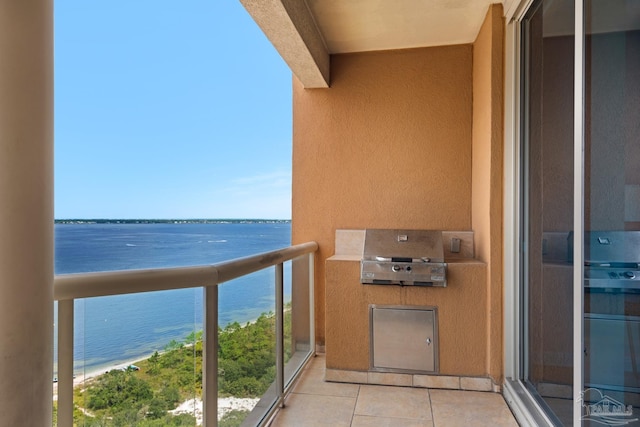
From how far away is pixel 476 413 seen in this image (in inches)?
92.4

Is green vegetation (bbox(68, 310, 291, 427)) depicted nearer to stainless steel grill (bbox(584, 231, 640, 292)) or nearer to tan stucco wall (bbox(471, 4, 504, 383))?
stainless steel grill (bbox(584, 231, 640, 292))

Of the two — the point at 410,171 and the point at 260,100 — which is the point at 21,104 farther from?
the point at 260,100

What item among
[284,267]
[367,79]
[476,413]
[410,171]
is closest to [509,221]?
[410,171]

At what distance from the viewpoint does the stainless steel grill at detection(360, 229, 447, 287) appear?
8.77 feet

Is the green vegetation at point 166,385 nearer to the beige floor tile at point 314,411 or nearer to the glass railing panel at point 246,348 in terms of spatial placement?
the glass railing panel at point 246,348

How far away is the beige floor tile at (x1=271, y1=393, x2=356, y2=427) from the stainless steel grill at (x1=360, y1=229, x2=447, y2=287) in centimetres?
82

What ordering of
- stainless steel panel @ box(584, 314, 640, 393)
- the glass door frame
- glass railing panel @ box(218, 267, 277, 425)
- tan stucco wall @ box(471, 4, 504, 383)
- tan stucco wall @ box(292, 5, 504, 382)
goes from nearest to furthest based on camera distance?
stainless steel panel @ box(584, 314, 640, 393)
glass railing panel @ box(218, 267, 277, 425)
the glass door frame
tan stucco wall @ box(471, 4, 504, 383)
tan stucco wall @ box(292, 5, 504, 382)

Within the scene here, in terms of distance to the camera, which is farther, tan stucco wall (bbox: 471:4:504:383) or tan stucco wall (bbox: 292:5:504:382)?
tan stucco wall (bbox: 292:5:504:382)

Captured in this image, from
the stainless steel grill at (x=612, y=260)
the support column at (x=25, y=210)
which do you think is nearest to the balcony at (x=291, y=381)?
the support column at (x=25, y=210)

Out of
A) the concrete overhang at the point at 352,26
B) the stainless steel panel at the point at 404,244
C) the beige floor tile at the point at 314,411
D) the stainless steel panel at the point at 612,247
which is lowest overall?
the beige floor tile at the point at 314,411

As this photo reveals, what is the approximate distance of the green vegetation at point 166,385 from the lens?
1.17 meters

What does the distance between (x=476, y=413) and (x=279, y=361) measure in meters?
1.25

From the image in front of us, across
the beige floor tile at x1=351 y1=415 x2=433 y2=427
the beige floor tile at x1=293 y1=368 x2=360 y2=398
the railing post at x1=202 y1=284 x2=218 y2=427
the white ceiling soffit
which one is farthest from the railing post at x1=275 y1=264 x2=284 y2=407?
the white ceiling soffit

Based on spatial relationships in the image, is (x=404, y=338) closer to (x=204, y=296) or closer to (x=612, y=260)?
(x=612, y=260)
